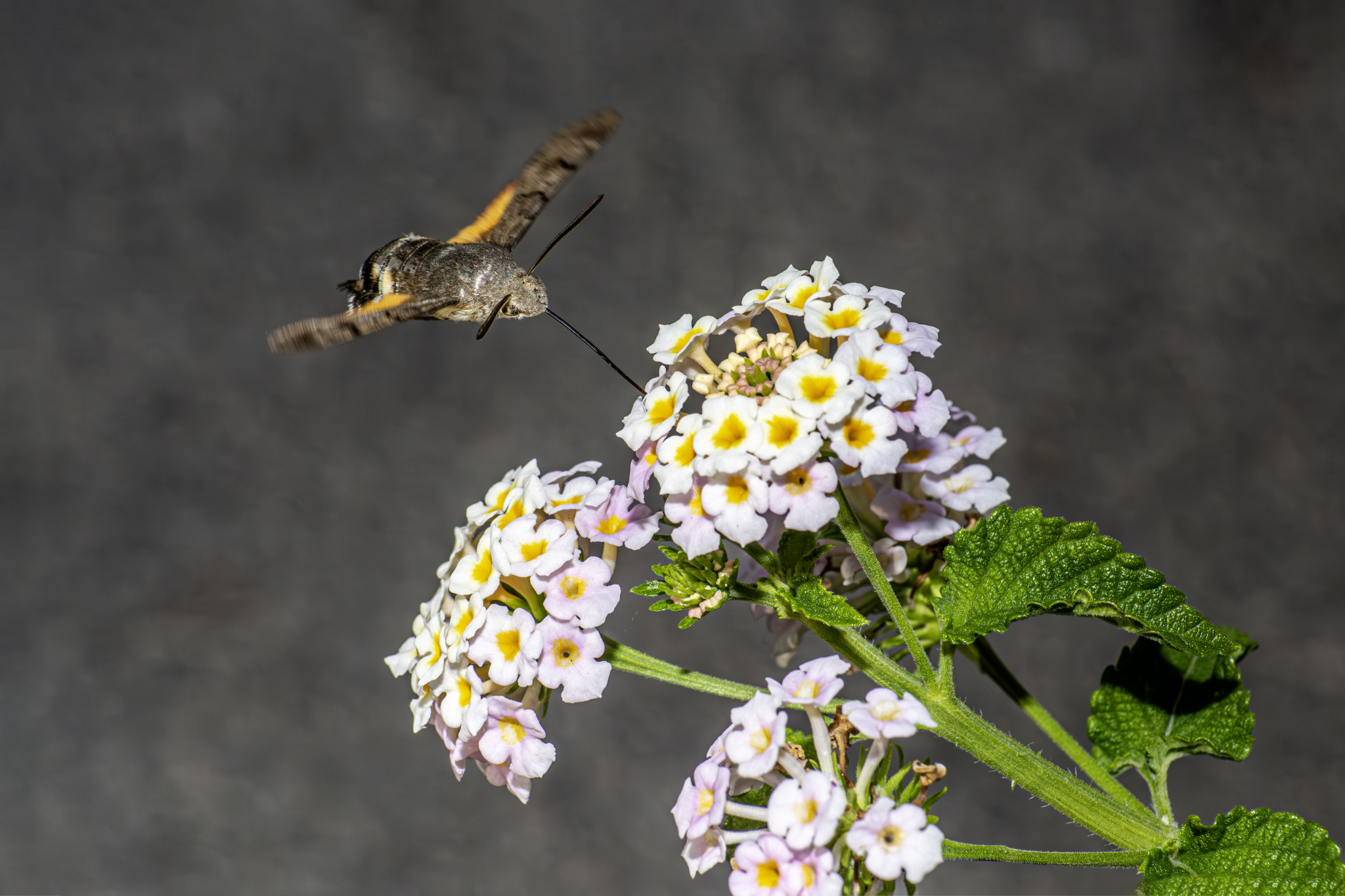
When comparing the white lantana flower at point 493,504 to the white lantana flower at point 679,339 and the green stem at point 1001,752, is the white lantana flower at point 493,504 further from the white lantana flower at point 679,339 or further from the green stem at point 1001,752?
the green stem at point 1001,752

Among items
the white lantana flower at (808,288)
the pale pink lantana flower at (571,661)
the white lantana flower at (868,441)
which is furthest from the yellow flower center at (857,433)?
the pale pink lantana flower at (571,661)

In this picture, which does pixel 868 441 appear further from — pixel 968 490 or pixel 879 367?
pixel 968 490

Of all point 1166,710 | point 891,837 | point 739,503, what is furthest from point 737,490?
point 1166,710

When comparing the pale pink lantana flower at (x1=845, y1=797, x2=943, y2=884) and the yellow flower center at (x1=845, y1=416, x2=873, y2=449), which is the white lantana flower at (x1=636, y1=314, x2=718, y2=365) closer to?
the yellow flower center at (x1=845, y1=416, x2=873, y2=449)

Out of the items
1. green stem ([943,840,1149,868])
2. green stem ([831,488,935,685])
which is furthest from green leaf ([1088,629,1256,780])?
green stem ([831,488,935,685])

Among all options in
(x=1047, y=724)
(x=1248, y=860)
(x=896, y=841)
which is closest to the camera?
(x=896, y=841)
